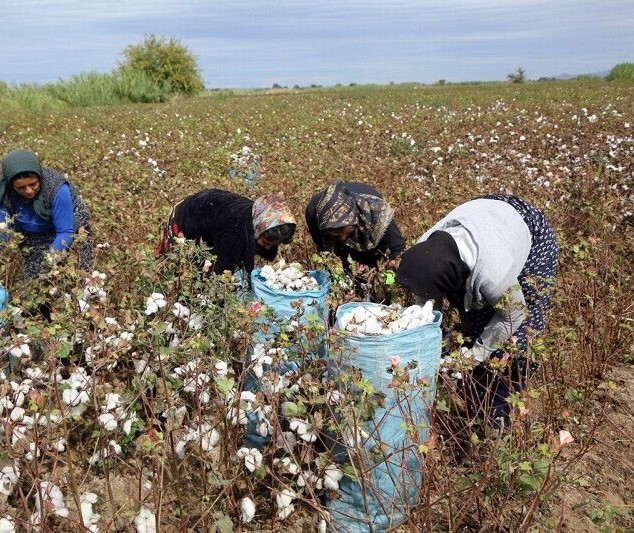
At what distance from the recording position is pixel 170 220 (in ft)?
10.5

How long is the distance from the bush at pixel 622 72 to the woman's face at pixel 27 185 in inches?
1182

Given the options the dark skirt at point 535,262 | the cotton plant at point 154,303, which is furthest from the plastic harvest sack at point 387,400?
the cotton plant at point 154,303

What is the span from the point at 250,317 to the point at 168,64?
125 feet

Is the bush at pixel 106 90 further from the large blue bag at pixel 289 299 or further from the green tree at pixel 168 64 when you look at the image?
the large blue bag at pixel 289 299

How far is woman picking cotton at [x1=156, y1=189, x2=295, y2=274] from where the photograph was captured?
105 inches

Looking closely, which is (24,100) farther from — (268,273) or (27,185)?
(268,273)

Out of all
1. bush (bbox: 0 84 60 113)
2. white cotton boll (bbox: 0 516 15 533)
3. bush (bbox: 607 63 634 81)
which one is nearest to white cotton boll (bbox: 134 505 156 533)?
white cotton boll (bbox: 0 516 15 533)

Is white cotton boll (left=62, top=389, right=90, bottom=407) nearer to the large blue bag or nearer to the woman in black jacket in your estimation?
the large blue bag

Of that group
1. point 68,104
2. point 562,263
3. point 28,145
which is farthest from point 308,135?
point 68,104

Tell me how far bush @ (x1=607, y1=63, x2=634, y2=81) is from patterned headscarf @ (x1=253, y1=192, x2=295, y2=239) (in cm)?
2975

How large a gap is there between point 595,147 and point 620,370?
442cm

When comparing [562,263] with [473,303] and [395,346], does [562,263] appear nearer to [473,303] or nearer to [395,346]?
[473,303]

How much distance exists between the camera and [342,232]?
2795 mm

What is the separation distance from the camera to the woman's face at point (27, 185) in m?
3.07
